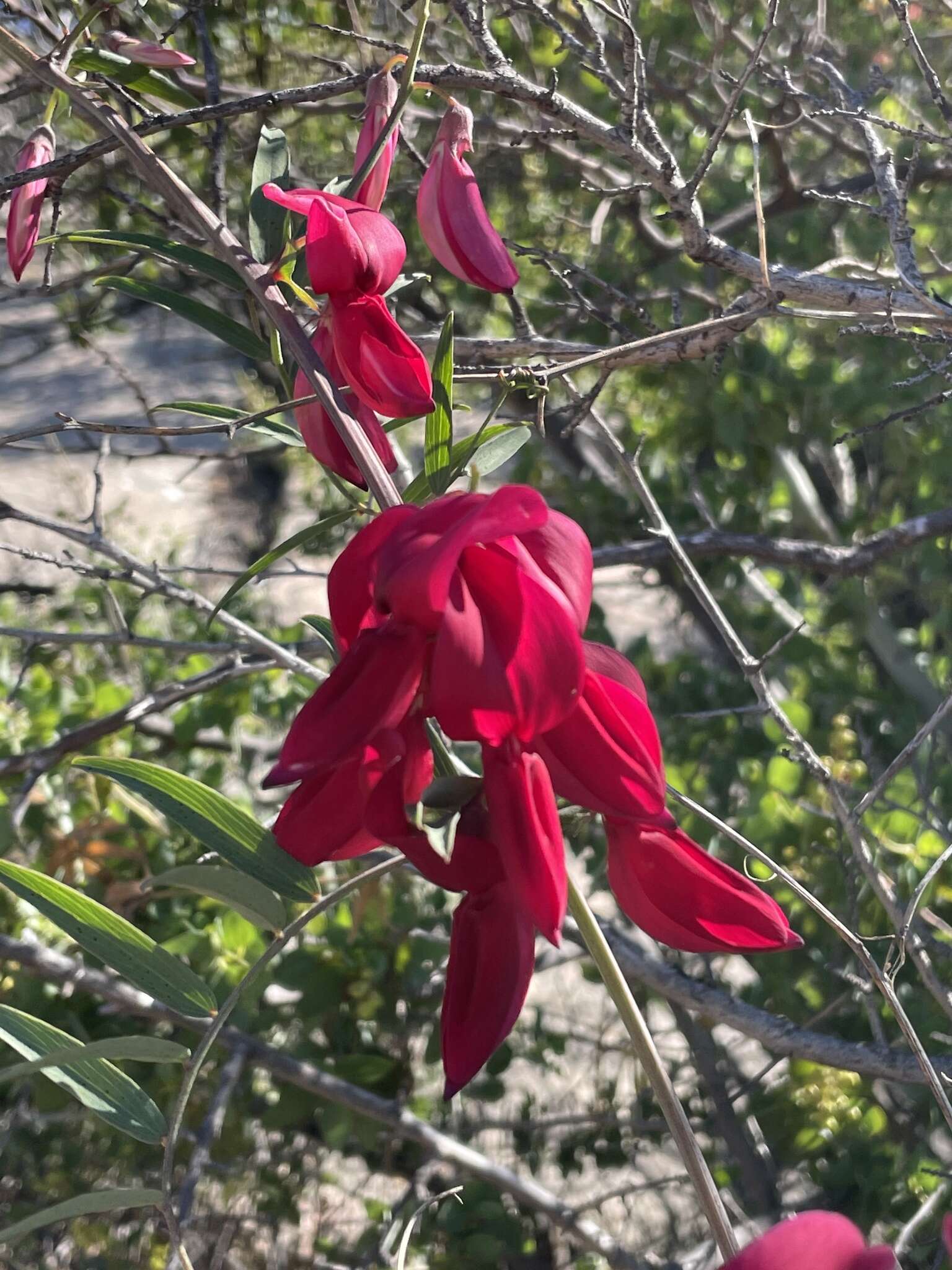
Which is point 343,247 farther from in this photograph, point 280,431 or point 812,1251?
point 812,1251

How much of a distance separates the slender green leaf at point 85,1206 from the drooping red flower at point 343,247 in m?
0.36

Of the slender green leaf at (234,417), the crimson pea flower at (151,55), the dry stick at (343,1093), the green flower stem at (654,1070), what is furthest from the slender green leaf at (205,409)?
the dry stick at (343,1093)

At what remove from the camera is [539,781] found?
0.33 metres

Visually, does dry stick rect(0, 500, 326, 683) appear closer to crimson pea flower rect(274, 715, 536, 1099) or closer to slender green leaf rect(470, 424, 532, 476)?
slender green leaf rect(470, 424, 532, 476)

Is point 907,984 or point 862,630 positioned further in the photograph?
point 862,630

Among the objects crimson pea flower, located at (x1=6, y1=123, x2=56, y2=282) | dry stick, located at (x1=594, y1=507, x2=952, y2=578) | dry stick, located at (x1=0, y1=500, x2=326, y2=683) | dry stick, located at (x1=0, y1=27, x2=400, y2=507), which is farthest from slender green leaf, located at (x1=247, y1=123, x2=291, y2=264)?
dry stick, located at (x1=594, y1=507, x2=952, y2=578)

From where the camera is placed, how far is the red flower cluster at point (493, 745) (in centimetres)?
31

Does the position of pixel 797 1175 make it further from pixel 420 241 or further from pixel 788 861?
pixel 420 241

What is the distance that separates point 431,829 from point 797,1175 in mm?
1624

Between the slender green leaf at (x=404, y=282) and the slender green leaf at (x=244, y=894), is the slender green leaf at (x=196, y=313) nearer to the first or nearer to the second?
the slender green leaf at (x=404, y=282)

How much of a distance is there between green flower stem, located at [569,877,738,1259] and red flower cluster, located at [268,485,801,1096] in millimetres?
19

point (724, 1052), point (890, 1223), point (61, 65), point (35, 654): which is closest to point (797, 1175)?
point (724, 1052)

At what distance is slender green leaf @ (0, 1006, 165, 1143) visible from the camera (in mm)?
500

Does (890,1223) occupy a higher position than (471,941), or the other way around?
(471,941)
